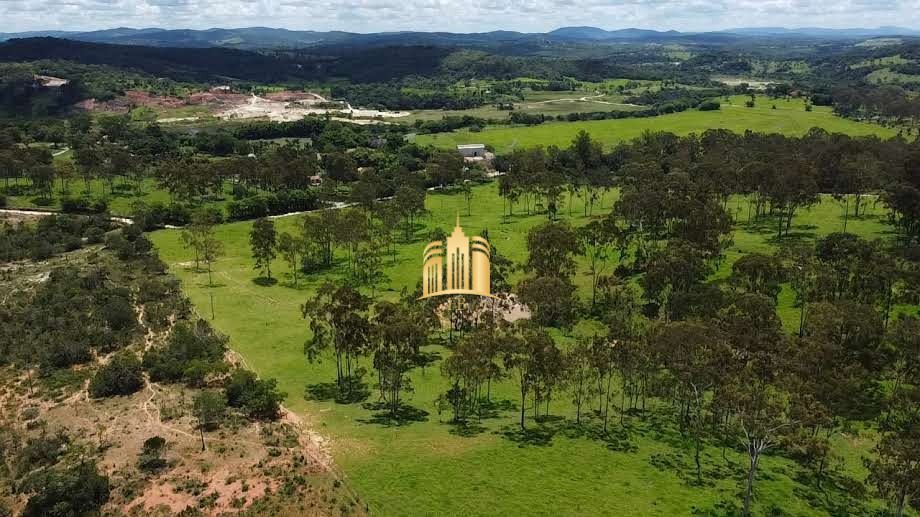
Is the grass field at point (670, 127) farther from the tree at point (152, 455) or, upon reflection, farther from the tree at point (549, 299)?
the tree at point (152, 455)

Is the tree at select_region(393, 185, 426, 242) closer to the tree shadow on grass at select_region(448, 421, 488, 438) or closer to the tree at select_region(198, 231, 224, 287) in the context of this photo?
the tree at select_region(198, 231, 224, 287)

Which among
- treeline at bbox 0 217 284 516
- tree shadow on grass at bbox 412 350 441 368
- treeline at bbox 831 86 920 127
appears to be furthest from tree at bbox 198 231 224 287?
treeline at bbox 831 86 920 127

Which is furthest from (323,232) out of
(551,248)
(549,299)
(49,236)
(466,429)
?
(466,429)

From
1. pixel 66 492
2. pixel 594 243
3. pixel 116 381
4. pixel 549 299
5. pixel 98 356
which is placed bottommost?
pixel 98 356

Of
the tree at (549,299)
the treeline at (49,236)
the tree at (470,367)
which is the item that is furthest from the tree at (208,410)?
the treeline at (49,236)

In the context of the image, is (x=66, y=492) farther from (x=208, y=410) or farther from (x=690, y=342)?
(x=690, y=342)

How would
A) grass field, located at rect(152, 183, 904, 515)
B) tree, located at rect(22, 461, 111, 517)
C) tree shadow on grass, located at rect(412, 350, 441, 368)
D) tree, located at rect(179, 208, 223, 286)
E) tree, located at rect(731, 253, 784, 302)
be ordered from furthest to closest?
tree, located at rect(179, 208, 223, 286), tree, located at rect(731, 253, 784, 302), tree shadow on grass, located at rect(412, 350, 441, 368), grass field, located at rect(152, 183, 904, 515), tree, located at rect(22, 461, 111, 517)
